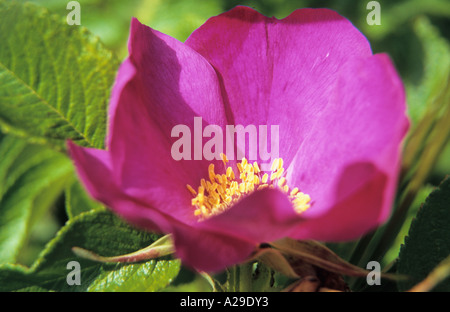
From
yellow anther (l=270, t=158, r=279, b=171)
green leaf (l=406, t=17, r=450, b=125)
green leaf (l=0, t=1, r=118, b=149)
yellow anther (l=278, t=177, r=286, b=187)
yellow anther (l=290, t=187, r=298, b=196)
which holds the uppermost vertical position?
green leaf (l=406, t=17, r=450, b=125)

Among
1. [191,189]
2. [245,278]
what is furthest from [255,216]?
[191,189]

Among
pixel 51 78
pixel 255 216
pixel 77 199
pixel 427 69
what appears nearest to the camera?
pixel 255 216

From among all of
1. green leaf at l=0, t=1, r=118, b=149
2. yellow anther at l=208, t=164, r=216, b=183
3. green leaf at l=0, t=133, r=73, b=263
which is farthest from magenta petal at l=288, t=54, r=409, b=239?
green leaf at l=0, t=133, r=73, b=263

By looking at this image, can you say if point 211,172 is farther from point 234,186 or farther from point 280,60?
point 280,60

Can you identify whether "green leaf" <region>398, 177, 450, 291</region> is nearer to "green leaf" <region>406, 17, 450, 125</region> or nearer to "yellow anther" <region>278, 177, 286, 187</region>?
"yellow anther" <region>278, 177, 286, 187</region>

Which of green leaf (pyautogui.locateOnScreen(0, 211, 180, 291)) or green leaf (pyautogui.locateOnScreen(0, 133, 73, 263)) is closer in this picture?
green leaf (pyautogui.locateOnScreen(0, 211, 180, 291))

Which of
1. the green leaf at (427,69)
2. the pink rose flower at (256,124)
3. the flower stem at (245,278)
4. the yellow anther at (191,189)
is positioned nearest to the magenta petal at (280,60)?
the pink rose flower at (256,124)

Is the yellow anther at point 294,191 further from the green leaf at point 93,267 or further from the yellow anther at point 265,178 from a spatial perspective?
the green leaf at point 93,267
